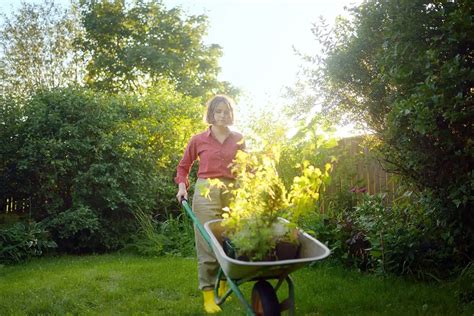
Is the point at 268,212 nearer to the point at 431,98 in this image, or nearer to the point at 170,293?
the point at 431,98

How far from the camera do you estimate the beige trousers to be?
12.4 ft

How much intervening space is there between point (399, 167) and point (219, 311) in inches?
64.6

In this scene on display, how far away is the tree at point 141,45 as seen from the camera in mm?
18281

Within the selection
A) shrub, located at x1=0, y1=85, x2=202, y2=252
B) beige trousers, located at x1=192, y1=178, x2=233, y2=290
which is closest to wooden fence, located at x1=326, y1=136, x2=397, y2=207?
shrub, located at x1=0, y1=85, x2=202, y2=252

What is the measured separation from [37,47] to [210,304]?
1739 centimetres

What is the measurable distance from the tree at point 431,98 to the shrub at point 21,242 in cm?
480

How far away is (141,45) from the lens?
1795 cm

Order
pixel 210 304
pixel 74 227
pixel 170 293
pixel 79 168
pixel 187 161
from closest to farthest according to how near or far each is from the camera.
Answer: pixel 210 304 → pixel 187 161 → pixel 170 293 → pixel 74 227 → pixel 79 168

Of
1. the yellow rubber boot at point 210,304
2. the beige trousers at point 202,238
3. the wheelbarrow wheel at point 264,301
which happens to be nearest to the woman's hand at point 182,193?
the beige trousers at point 202,238

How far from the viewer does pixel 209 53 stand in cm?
1981

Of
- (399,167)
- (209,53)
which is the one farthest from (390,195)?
(209,53)

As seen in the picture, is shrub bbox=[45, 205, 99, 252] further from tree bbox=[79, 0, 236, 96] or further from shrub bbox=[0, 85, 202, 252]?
tree bbox=[79, 0, 236, 96]

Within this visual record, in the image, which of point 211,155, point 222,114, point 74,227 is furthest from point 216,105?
point 74,227

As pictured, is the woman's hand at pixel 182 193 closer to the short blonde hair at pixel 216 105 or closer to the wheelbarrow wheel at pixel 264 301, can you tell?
the short blonde hair at pixel 216 105
